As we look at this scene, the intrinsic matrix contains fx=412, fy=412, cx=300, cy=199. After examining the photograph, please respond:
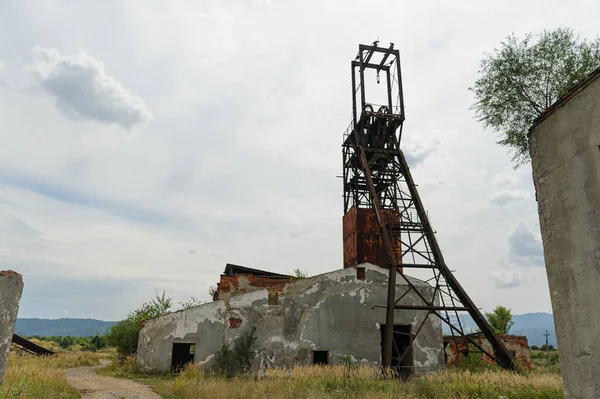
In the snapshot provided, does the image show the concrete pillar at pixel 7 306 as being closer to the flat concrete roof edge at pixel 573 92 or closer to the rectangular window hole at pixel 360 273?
the flat concrete roof edge at pixel 573 92

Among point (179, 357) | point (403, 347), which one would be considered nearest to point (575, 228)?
point (403, 347)

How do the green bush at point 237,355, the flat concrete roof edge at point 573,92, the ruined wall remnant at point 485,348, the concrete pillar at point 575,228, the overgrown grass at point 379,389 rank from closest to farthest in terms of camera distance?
the concrete pillar at point 575,228
the flat concrete roof edge at point 573,92
the overgrown grass at point 379,389
the green bush at point 237,355
the ruined wall remnant at point 485,348

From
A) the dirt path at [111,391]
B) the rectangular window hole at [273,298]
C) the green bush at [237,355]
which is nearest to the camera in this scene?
the dirt path at [111,391]

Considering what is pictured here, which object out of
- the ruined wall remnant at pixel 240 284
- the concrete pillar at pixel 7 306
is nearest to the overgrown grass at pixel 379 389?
the concrete pillar at pixel 7 306

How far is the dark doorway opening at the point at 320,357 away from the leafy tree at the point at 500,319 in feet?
106

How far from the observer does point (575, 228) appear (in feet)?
21.5

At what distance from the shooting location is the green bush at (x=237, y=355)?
15.8m

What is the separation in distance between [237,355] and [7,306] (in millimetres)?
12386

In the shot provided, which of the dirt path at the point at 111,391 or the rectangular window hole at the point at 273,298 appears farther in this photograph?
the rectangular window hole at the point at 273,298

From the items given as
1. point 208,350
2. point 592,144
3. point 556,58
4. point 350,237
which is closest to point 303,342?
point 208,350

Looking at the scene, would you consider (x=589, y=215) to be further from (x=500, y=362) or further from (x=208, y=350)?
(x=208, y=350)

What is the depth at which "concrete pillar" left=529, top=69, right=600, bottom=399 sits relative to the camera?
6.23 meters

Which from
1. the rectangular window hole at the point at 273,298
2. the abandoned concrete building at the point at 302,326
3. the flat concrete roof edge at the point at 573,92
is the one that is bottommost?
the abandoned concrete building at the point at 302,326

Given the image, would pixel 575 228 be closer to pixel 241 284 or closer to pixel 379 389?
pixel 379 389
